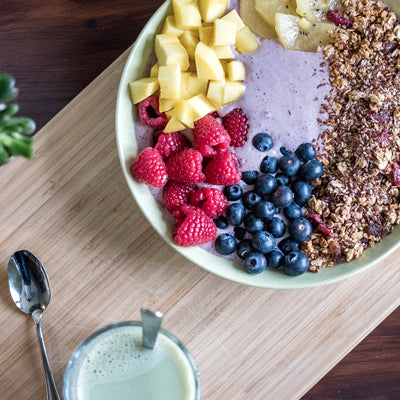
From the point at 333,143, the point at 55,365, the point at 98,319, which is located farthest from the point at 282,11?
the point at 55,365

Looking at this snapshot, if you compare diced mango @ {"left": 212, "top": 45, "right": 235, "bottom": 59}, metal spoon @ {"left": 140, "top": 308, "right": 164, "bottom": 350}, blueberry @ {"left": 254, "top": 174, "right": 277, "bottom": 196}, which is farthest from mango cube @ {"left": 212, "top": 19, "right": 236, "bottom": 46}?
metal spoon @ {"left": 140, "top": 308, "right": 164, "bottom": 350}

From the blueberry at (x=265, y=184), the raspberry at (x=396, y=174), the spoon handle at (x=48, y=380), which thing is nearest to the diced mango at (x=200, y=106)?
the blueberry at (x=265, y=184)

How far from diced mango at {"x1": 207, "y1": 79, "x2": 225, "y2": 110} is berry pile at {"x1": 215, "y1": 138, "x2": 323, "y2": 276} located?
13 cm

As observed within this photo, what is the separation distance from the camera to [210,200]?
141cm

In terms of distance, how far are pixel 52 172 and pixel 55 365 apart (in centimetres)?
51

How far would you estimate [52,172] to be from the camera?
60.6 inches

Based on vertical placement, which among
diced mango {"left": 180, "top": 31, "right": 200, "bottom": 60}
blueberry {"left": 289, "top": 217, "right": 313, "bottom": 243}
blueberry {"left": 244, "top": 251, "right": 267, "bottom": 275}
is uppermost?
diced mango {"left": 180, "top": 31, "right": 200, "bottom": 60}

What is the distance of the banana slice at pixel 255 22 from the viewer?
1486mm

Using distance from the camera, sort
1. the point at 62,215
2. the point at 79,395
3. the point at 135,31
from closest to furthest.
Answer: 1. the point at 79,395
2. the point at 62,215
3. the point at 135,31

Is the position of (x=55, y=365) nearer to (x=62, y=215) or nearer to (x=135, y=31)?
(x=62, y=215)

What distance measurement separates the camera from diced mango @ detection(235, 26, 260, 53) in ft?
4.83

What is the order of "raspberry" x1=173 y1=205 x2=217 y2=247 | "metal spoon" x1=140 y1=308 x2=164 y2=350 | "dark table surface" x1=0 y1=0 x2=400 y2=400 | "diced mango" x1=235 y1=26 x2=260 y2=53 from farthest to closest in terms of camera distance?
1. "dark table surface" x1=0 y1=0 x2=400 y2=400
2. "diced mango" x1=235 y1=26 x2=260 y2=53
3. "raspberry" x1=173 y1=205 x2=217 y2=247
4. "metal spoon" x1=140 y1=308 x2=164 y2=350

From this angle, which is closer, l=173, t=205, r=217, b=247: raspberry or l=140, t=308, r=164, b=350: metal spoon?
l=140, t=308, r=164, b=350: metal spoon

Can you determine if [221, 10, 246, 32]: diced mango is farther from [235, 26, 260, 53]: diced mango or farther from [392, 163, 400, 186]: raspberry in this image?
[392, 163, 400, 186]: raspberry
